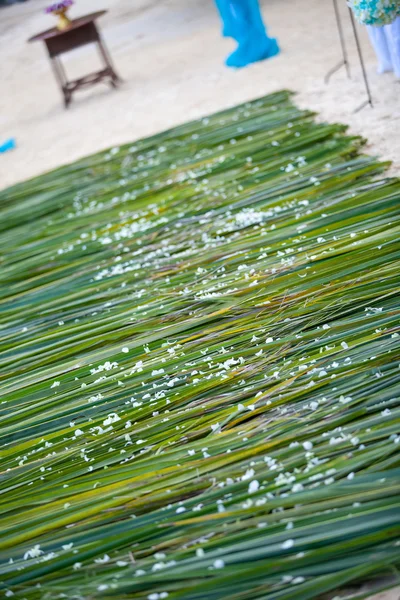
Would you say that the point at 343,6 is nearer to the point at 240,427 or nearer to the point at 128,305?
the point at 128,305

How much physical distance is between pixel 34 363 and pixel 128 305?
1.39ft

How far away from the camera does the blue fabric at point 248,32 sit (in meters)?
5.52

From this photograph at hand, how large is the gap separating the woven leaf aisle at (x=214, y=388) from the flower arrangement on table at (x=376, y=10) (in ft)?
1.83

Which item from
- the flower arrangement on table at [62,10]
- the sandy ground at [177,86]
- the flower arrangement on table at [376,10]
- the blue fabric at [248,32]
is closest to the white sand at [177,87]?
the sandy ground at [177,86]

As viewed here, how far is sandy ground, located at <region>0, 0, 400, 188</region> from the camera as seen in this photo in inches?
162

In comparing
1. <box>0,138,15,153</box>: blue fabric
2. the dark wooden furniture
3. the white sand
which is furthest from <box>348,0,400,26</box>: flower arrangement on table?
the dark wooden furniture

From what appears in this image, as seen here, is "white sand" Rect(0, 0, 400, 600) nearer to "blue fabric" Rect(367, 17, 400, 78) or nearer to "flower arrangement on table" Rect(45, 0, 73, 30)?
"blue fabric" Rect(367, 17, 400, 78)

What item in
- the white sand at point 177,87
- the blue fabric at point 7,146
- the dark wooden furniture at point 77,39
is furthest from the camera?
the dark wooden furniture at point 77,39

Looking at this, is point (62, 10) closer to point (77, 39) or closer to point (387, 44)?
point (77, 39)

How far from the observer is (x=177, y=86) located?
18.8 feet

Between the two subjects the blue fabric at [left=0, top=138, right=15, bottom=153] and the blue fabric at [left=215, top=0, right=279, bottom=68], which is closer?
the blue fabric at [left=215, top=0, right=279, bottom=68]

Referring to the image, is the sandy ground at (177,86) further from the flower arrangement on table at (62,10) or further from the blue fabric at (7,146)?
the flower arrangement on table at (62,10)

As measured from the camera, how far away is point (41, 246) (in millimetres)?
3578

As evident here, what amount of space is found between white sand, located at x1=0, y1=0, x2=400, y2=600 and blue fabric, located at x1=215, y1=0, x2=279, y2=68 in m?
0.15
